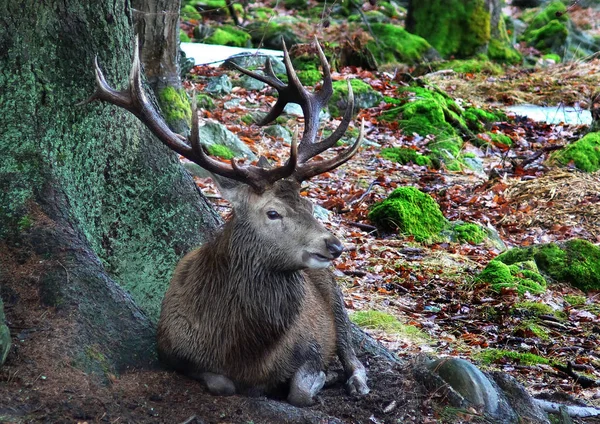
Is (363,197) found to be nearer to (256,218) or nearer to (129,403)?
(256,218)

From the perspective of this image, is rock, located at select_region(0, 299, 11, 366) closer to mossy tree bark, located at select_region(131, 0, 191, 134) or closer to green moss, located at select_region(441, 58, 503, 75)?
mossy tree bark, located at select_region(131, 0, 191, 134)

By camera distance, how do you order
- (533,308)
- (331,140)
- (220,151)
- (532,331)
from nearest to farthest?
(331,140), (532,331), (533,308), (220,151)

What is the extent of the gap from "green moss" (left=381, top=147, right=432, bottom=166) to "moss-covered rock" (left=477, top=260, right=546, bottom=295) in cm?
436

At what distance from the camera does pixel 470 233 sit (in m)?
10.7

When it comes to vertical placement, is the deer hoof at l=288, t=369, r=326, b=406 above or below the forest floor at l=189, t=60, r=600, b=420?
above

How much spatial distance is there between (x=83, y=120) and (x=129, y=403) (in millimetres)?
1956

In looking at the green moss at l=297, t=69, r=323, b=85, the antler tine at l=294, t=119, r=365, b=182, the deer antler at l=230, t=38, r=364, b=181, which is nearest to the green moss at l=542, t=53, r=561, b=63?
the green moss at l=297, t=69, r=323, b=85

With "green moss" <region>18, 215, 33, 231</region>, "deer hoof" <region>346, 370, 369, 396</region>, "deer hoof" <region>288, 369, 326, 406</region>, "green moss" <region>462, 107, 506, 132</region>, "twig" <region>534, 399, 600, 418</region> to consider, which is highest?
"green moss" <region>18, 215, 33, 231</region>

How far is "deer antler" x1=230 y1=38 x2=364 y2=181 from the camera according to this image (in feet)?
17.4

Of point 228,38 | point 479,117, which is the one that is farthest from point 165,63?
point 228,38

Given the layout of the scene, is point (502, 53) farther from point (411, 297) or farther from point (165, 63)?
point (411, 297)

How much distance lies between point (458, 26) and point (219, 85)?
947 centimetres

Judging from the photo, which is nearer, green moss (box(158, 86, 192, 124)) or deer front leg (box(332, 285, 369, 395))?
deer front leg (box(332, 285, 369, 395))

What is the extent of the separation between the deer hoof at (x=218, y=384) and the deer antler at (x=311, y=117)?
1.32 m
